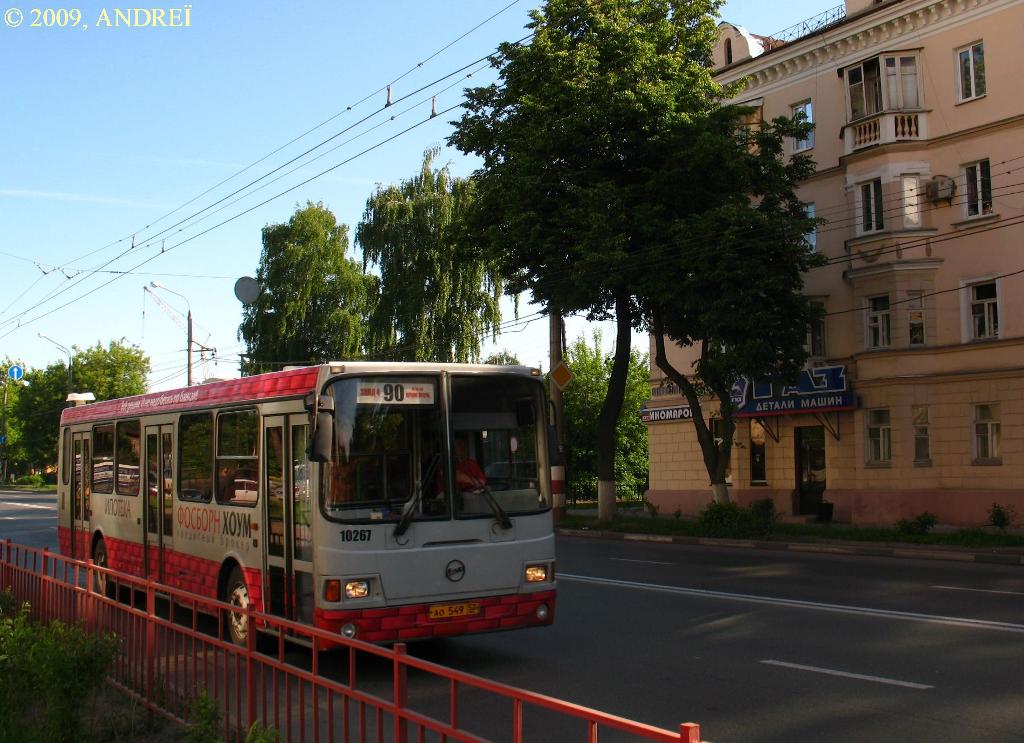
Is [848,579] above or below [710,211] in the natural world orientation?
below

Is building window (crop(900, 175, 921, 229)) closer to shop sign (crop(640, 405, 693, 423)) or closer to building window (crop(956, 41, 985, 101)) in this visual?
building window (crop(956, 41, 985, 101))

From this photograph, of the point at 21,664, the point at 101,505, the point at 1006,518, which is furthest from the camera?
the point at 1006,518

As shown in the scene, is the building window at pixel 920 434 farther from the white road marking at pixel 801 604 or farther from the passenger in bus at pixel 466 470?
the passenger in bus at pixel 466 470

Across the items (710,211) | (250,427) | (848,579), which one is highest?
(710,211)

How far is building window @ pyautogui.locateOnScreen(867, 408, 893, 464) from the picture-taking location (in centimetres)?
2842

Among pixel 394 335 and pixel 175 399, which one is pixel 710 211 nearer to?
pixel 175 399

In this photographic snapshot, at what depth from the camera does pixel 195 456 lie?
11680 millimetres

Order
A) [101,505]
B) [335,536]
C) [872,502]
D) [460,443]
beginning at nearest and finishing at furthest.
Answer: [335,536], [460,443], [101,505], [872,502]

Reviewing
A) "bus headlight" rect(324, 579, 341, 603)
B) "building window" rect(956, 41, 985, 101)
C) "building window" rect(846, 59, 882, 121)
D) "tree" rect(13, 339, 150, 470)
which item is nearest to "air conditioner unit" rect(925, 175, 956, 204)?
"building window" rect(956, 41, 985, 101)

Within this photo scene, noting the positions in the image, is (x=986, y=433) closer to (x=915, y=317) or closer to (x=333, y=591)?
(x=915, y=317)

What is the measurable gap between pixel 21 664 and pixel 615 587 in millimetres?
9409

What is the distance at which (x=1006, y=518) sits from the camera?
22.9 metres

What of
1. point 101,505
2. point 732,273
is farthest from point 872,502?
point 101,505

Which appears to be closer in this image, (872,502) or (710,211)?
(710,211)
